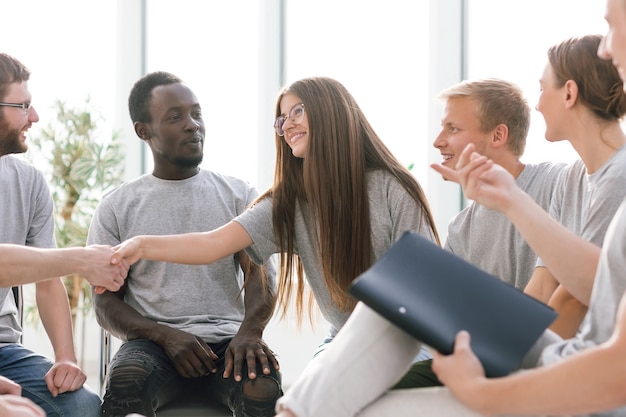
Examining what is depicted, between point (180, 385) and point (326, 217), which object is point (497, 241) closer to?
point (326, 217)

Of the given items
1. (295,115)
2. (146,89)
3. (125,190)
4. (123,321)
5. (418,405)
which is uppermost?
(146,89)

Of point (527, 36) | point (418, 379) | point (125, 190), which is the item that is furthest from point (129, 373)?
point (527, 36)

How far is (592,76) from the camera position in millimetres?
2146

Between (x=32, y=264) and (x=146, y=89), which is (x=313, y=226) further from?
(x=146, y=89)

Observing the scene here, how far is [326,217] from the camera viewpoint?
8.71ft

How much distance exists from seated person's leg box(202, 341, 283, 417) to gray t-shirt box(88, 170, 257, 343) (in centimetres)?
29

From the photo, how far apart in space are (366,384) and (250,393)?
0.97 m

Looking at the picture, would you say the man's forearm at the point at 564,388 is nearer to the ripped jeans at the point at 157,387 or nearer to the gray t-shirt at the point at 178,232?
the ripped jeans at the point at 157,387

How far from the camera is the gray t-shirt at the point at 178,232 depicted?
9.68ft

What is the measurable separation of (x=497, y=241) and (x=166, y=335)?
1106 millimetres

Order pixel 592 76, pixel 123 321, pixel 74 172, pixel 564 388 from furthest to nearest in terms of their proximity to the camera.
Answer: pixel 74 172, pixel 123 321, pixel 592 76, pixel 564 388

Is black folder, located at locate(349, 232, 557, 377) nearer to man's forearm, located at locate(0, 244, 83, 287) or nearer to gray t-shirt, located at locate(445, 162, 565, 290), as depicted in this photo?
gray t-shirt, located at locate(445, 162, 565, 290)

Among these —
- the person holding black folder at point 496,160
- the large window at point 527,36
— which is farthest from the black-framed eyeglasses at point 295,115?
the large window at point 527,36

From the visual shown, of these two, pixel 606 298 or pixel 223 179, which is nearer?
pixel 606 298
